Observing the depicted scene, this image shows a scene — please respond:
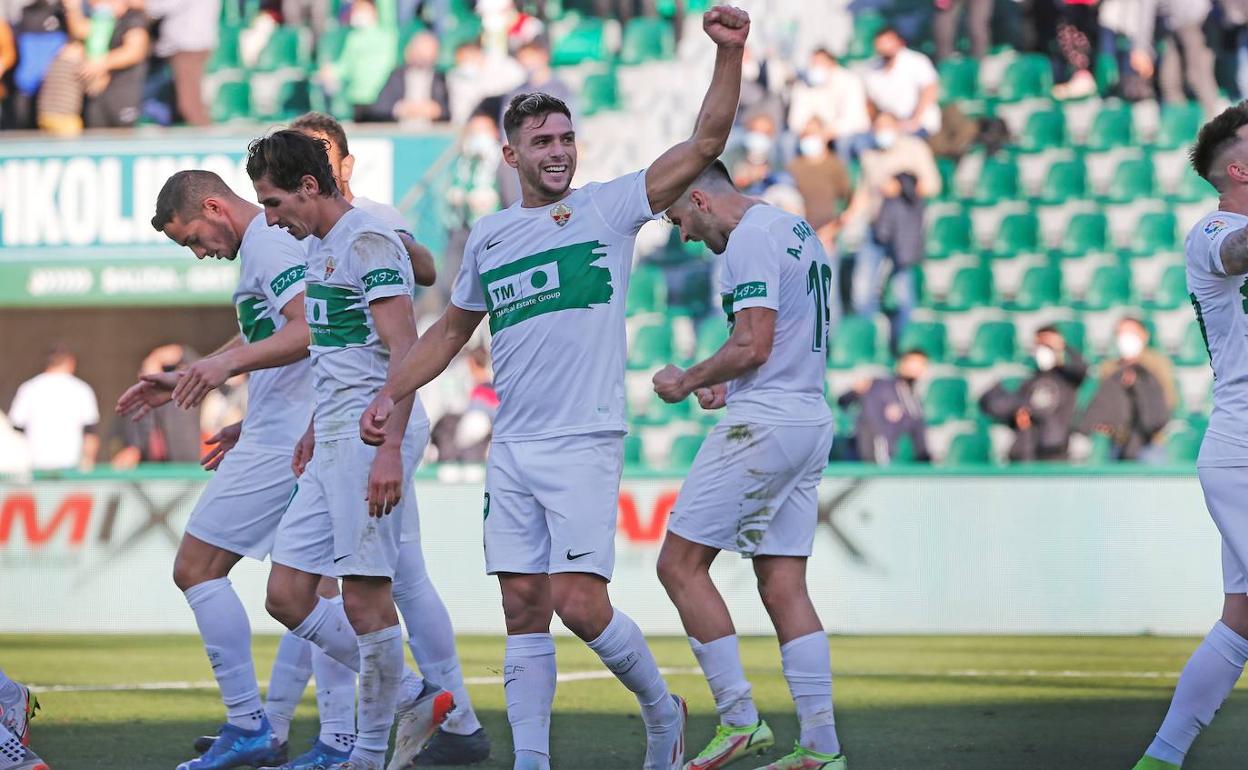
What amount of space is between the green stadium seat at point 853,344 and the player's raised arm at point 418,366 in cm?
1024

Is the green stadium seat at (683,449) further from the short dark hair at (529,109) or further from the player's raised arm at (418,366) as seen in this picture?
the short dark hair at (529,109)

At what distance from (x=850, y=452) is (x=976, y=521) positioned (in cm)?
256

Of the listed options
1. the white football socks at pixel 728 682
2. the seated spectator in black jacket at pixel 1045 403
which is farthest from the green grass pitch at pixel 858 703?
the seated spectator in black jacket at pixel 1045 403

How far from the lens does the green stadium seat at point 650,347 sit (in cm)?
1617

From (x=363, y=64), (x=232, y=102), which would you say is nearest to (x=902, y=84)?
(x=363, y=64)

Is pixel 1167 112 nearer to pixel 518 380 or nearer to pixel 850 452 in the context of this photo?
pixel 850 452

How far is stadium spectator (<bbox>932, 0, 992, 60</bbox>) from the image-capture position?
16891 millimetres

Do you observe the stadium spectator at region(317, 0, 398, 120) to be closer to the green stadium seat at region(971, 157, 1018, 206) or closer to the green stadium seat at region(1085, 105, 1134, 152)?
the green stadium seat at region(971, 157, 1018, 206)

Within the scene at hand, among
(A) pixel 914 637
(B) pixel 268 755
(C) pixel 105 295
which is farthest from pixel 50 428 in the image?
(B) pixel 268 755

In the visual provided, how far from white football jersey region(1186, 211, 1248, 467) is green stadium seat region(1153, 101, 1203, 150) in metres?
11.4

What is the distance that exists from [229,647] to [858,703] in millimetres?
3246

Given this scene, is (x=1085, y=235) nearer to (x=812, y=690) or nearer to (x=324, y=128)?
(x=324, y=128)

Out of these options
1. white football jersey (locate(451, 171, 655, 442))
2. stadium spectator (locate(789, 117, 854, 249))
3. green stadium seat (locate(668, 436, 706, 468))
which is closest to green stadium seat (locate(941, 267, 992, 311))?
stadium spectator (locate(789, 117, 854, 249))

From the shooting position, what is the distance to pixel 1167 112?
16641 mm
